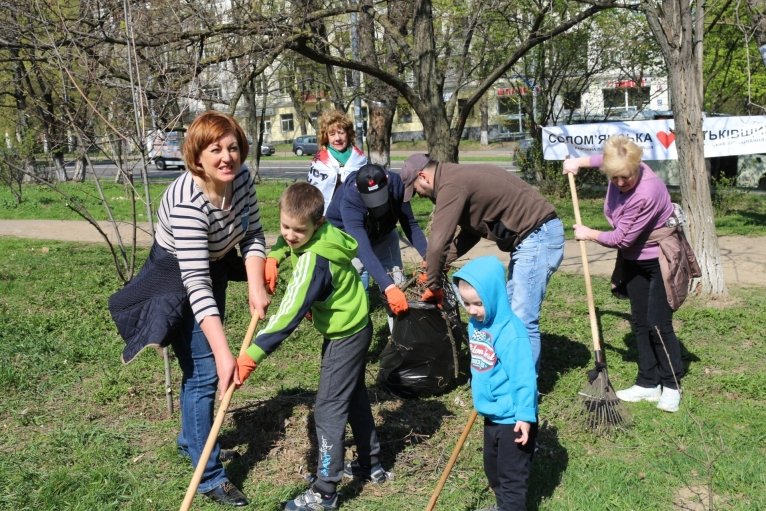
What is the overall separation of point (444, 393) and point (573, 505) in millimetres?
1501

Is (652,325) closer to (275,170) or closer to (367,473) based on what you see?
(367,473)

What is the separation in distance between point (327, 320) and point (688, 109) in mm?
4233

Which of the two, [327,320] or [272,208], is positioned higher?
[327,320]

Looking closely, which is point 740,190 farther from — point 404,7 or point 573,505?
point 573,505

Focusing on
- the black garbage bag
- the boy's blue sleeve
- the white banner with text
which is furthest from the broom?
the white banner with text

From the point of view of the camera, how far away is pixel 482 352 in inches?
122

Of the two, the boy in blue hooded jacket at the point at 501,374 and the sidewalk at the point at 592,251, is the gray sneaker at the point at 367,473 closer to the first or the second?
the boy in blue hooded jacket at the point at 501,374

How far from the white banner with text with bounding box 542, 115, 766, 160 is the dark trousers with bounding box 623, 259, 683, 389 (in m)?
4.53

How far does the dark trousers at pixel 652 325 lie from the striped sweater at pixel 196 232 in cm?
254

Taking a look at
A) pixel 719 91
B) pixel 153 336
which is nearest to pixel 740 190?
pixel 719 91

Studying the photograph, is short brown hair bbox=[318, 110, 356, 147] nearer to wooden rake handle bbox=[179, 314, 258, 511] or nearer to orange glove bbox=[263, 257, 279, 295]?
orange glove bbox=[263, 257, 279, 295]

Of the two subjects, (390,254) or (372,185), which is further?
(390,254)

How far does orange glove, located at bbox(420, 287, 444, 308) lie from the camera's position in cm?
456

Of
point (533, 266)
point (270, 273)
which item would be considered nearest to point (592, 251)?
point (533, 266)
